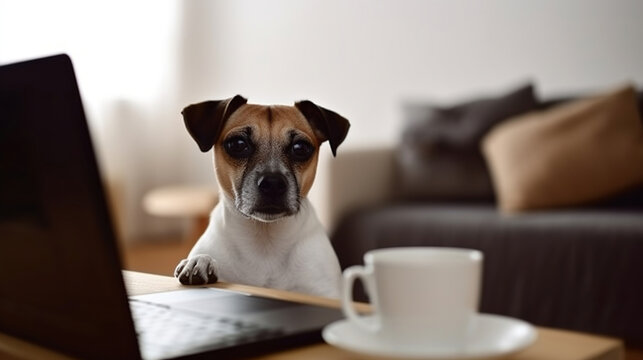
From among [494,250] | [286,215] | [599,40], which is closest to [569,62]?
[599,40]

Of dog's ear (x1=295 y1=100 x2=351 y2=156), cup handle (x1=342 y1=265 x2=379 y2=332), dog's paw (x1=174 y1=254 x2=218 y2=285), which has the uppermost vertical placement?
dog's ear (x1=295 y1=100 x2=351 y2=156)

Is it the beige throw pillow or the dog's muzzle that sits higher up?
the dog's muzzle

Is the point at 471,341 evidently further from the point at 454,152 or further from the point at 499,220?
the point at 454,152

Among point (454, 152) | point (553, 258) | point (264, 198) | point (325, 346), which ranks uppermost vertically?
point (264, 198)

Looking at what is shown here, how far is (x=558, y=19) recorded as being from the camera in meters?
3.10

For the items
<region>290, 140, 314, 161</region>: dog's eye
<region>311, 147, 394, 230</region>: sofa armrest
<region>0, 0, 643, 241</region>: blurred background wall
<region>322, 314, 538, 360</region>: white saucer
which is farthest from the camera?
<region>0, 0, 643, 241</region>: blurred background wall

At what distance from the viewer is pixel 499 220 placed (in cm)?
223

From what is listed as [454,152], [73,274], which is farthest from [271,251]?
[454,152]

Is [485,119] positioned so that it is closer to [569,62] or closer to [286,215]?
[569,62]

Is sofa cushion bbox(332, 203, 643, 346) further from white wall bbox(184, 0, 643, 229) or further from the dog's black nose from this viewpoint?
the dog's black nose

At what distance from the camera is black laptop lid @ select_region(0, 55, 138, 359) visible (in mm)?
506

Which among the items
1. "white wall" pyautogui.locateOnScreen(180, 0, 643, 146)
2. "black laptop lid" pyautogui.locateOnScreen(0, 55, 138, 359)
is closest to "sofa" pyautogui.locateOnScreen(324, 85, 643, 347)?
"white wall" pyautogui.locateOnScreen(180, 0, 643, 146)

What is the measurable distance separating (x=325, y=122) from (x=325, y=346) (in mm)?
183

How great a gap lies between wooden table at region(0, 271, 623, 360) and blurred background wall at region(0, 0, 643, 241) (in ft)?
6.10
